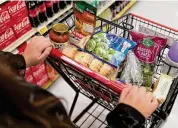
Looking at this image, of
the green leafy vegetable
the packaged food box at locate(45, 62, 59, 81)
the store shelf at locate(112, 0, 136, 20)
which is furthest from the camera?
the store shelf at locate(112, 0, 136, 20)

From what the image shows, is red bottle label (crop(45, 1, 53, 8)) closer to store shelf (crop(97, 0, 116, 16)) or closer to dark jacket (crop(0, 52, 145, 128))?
store shelf (crop(97, 0, 116, 16))

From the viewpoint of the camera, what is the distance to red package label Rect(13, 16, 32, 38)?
1.79 meters

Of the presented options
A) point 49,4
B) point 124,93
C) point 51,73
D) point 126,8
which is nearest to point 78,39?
point 124,93

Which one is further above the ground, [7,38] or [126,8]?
[7,38]

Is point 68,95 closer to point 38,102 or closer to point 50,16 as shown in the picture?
point 50,16

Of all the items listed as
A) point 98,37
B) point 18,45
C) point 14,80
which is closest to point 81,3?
point 98,37

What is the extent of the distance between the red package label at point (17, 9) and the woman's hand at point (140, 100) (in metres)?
0.99

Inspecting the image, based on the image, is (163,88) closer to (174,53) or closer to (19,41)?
(174,53)

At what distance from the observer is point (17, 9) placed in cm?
171

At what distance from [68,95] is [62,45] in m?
0.97

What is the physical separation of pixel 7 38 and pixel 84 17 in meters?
0.71

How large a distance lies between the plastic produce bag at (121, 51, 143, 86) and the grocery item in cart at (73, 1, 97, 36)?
25 cm

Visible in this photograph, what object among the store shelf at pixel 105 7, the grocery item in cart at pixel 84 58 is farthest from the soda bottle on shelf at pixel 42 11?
the grocery item in cart at pixel 84 58

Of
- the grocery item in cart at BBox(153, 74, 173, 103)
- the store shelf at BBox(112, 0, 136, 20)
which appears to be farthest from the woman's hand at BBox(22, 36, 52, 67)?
the store shelf at BBox(112, 0, 136, 20)
